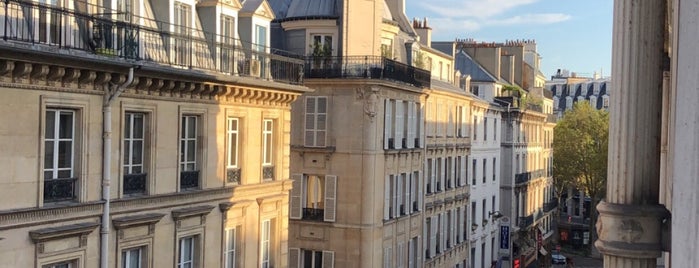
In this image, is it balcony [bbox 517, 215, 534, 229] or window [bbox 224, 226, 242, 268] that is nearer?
window [bbox 224, 226, 242, 268]

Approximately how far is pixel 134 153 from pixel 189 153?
6.22 feet

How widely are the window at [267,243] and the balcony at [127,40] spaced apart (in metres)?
3.69

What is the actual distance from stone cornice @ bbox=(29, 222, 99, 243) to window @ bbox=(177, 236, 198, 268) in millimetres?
2922

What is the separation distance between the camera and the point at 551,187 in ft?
220

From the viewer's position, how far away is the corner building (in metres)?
12.2

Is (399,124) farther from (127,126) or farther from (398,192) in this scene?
(127,126)

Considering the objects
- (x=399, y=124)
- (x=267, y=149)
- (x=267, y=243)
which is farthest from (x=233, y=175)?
(x=399, y=124)

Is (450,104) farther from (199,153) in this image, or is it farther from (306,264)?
(199,153)

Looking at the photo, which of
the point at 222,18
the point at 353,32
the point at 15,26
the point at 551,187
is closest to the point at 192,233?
the point at 222,18

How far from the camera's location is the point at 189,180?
1664 centimetres

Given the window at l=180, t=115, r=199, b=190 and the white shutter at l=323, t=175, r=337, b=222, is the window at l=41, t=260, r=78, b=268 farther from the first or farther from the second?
the white shutter at l=323, t=175, r=337, b=222

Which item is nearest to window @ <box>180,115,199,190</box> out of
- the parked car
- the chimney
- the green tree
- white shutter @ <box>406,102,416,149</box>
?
white shutter @ <box>406,102,416,149</box>

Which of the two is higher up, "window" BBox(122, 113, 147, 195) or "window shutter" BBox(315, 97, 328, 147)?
"window shutter" BBox(315, 97, 328, 147)

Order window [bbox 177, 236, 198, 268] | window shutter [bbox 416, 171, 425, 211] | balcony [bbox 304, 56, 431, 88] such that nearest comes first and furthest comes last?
window [bbox 177, 236, 198, 268], balcony [bbox 304, 56, 431, 88], window shutter [bbox 416, 171, 425, 211]
